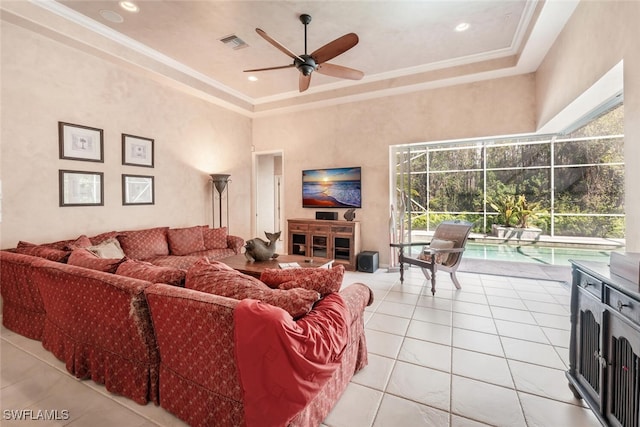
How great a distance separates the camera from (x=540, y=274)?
4.52 meters

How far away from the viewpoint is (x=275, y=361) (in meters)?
1.18

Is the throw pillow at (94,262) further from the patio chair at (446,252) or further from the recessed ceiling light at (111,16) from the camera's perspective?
the patio chair at (446,252)

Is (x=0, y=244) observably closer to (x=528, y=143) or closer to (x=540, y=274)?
(x=540, y=274)

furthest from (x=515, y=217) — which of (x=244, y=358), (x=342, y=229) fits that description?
(x=244, y=358)

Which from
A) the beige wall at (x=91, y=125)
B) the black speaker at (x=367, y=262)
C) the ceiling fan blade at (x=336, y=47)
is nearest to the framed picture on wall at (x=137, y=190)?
the beige wall at (x=91, y=125)

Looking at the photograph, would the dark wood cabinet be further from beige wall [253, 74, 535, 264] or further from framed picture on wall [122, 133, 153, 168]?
framed picture on wall [122, 133, 153, 168]

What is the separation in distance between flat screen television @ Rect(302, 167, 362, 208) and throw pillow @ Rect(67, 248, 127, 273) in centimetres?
392

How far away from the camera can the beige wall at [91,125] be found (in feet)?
9.82

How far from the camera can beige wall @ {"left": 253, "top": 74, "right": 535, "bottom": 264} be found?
4.28 metres

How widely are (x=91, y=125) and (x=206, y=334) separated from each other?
12.2 ft

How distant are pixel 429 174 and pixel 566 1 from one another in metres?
5.32

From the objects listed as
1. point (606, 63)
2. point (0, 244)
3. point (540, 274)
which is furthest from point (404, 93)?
point (0, 244)

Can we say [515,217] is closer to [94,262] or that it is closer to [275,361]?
[275,361]

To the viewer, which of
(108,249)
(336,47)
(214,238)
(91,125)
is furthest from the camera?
(214,238)
